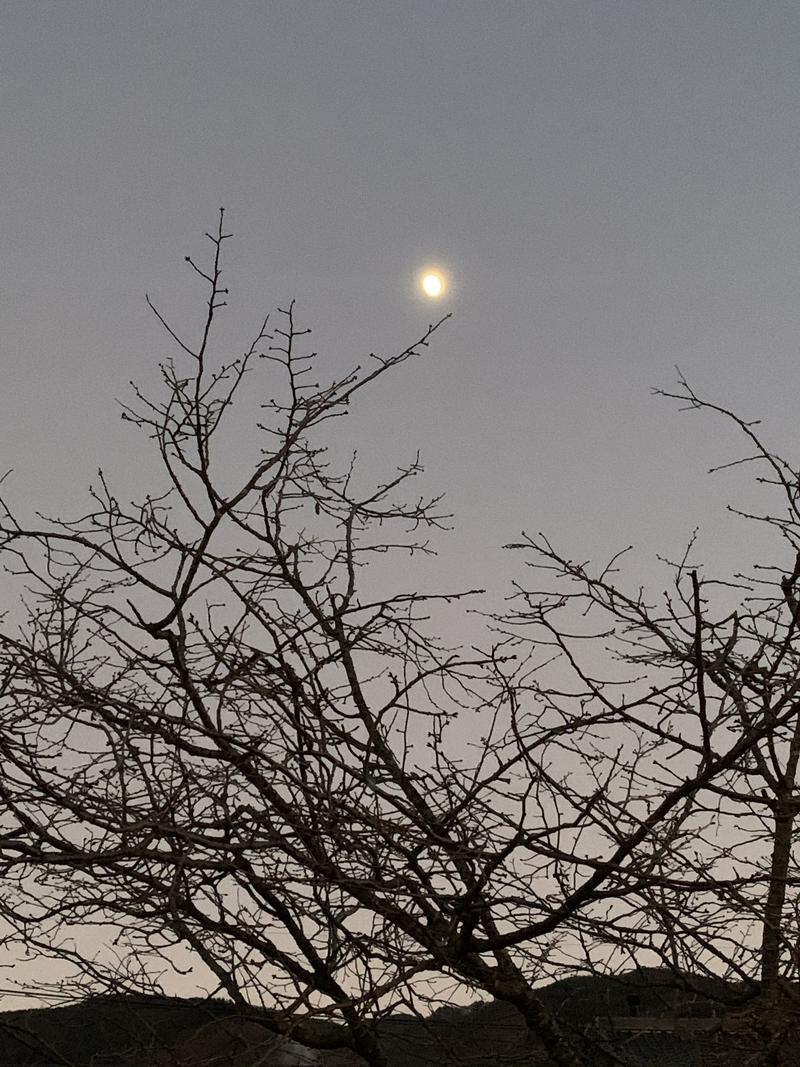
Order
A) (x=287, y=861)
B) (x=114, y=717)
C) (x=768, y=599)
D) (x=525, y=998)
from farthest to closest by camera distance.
Result: (x=768, y=599), (x=525, y=998), (x=114, y=717), (x=287, y=861)

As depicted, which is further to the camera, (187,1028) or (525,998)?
(187,1028)

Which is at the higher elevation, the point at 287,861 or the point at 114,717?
the point at 114,717

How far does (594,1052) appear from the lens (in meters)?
4.00

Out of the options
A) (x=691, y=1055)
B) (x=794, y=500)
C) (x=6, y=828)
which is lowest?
(x=691, y=1055)

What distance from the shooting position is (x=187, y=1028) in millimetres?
3873

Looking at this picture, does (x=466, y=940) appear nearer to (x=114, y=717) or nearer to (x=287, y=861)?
(x=287, y=861)

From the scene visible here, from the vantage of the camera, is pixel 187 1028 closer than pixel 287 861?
No

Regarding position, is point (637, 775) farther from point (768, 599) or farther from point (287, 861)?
point (287, 861)

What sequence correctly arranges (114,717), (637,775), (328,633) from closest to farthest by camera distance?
(114,717)
(328,633)
(637,775)

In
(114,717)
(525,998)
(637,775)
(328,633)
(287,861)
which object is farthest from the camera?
(525,998)

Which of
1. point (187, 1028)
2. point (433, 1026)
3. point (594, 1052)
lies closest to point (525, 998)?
point (433, 1026)

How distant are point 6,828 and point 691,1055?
269 cm

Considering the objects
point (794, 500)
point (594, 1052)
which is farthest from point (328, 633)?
point (594, 1052)

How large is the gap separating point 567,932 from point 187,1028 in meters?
1.84
